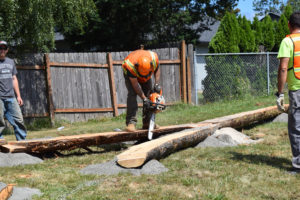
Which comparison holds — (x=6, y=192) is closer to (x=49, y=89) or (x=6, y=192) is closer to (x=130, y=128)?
(x=130, y=128)

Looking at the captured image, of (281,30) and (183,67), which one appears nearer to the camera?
(183,67)

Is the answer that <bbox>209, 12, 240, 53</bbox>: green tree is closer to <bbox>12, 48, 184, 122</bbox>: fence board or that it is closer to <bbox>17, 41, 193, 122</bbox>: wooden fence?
<bbox>17, 41, 193, 122</bbox>: wooden fence

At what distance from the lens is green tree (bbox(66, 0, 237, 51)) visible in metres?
16.8

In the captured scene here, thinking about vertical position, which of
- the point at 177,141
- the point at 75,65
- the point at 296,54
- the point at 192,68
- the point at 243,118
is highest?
the point at 296,54

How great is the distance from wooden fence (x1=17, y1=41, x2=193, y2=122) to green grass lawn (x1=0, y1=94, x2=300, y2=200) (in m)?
4.58

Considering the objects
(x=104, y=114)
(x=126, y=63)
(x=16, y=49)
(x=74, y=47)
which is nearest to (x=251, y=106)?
(x=104, y=114)

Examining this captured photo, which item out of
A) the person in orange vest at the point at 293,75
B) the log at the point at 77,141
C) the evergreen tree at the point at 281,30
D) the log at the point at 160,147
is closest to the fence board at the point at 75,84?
the log at the point at 77,141

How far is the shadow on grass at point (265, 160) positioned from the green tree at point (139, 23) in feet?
39.5

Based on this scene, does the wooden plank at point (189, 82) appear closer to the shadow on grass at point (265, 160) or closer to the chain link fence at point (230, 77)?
the chain link fence at point (230, 77)

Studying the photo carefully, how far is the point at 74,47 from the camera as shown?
19125mm

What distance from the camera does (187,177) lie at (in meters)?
4.30

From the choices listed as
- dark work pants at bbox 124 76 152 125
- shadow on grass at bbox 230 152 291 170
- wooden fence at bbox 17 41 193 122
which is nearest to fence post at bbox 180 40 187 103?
wooden fence at bbox 17 41 193 122

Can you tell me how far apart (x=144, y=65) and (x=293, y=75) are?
2.38 m

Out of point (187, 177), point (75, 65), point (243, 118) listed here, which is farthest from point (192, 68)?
point (187, 177)
